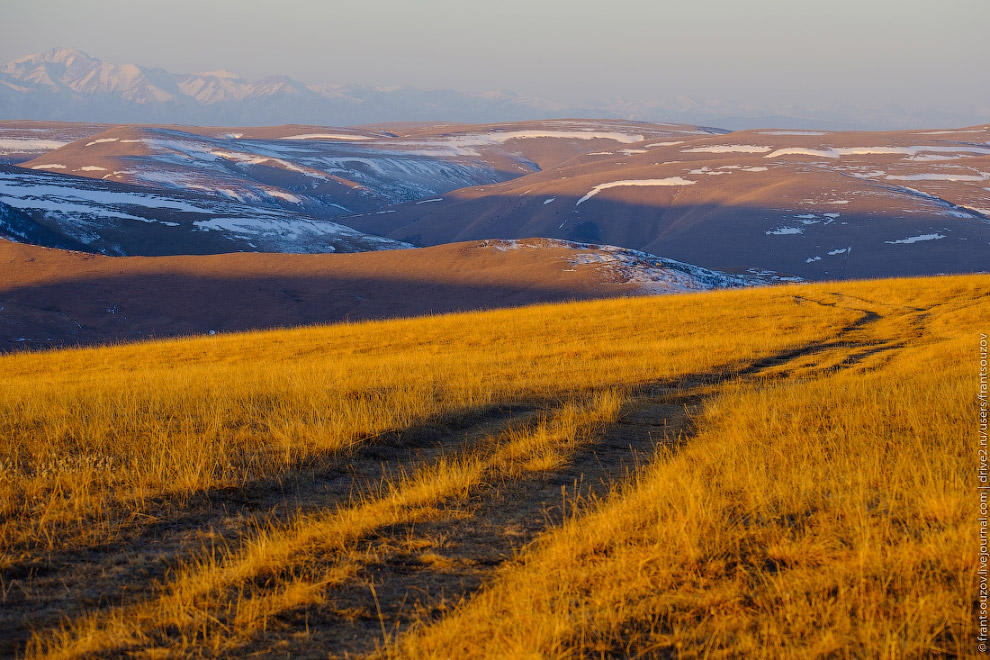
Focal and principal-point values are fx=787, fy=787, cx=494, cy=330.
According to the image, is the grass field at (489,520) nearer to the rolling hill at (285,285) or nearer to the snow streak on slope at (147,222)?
the rolling hill at (285,285)

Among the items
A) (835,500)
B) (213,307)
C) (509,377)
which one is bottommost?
(213,307)

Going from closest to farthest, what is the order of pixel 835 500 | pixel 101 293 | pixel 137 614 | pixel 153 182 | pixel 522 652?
pixel 522 652
pixel 137 614
pixel 835 500
pixel 101 293
pixel 153 182

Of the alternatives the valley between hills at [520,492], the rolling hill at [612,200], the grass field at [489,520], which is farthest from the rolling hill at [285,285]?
the grass field at [489,520]

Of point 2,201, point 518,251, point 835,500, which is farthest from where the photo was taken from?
point 2,201

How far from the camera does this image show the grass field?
367 centimetres

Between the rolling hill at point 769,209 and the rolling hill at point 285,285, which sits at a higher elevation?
the rolling hill at point 769,209

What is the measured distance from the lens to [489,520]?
524 centimetres

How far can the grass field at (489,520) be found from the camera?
367cm

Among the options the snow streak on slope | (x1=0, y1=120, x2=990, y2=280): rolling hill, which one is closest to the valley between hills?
(x1=0, y1=120, x2=990, y2=280): rolling hill

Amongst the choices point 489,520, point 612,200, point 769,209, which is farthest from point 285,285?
point 612,200

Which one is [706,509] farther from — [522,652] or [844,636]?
[522,652]

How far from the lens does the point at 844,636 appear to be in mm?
3518

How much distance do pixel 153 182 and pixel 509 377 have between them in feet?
336

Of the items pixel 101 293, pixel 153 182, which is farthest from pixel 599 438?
pixel 153 182
